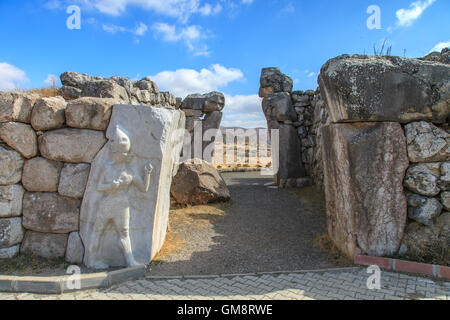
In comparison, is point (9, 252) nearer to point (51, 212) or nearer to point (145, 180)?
point (51, 212)

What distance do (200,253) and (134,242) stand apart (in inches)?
43.1

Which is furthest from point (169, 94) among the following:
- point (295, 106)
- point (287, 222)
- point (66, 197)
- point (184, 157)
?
point (66, 197)

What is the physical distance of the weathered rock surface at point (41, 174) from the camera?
3.94 metres

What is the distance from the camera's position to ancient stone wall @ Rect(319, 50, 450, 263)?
3.83m

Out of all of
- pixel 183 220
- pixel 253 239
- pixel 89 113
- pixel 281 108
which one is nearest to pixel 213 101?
pixel 281 108

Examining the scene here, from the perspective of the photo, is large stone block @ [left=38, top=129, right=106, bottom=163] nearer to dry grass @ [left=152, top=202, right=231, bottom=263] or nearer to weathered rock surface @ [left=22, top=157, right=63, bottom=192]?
weathered rock surface @ [left=22, top=157, right=63, bottom=192]

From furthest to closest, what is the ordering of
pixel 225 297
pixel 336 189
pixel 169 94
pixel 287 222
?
pixel 169 94, pixel 287 222, pixel 336 189, pixel 225 297

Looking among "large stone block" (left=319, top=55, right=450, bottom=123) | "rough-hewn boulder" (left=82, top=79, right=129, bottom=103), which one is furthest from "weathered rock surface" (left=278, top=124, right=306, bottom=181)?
"large stone block" (left=319, top=55, right=450, bottom=123)

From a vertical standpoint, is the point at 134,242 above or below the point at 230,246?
above

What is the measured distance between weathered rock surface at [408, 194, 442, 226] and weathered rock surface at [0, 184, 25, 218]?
5.05 m

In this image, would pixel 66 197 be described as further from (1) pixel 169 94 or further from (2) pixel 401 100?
(1) pixel 169 94

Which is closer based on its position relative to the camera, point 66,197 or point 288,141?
point 66,197

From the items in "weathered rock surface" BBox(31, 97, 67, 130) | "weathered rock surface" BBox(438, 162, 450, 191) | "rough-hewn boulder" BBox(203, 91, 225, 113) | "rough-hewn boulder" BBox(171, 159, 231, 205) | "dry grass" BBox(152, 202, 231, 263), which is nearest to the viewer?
"weathered rock surface" BBox(438, 162, 450, 191)

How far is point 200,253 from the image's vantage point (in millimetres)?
4602
